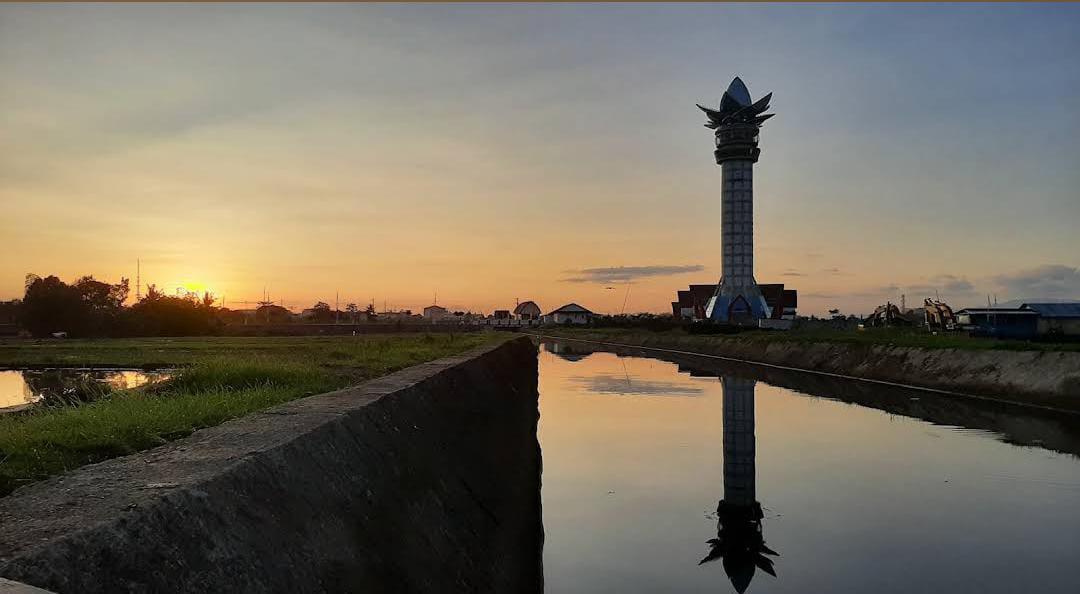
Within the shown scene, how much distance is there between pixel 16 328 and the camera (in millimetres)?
83562

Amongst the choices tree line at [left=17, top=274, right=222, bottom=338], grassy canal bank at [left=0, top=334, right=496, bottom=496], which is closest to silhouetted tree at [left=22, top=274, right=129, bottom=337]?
tree line at [left=17, top=274, right=222, bottom=338]

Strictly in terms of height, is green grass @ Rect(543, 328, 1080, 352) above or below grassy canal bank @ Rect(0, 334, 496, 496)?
above

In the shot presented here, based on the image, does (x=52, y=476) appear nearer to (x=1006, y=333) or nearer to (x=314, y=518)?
(x=314, y=518)

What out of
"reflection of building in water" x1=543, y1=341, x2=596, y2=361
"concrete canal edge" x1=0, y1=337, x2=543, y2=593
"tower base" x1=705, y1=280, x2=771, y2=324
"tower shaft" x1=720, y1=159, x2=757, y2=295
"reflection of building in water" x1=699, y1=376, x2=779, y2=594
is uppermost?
"tower shaft" x1=720, y1=159, x2=757, y2=295

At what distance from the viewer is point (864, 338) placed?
4922 cm

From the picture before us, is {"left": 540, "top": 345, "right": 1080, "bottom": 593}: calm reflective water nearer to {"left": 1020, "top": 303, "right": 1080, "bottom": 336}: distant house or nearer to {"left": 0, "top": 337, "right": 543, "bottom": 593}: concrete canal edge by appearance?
{"left": 0, "top": 337, "right": 543, "bottom": 593}: concrete canal edge

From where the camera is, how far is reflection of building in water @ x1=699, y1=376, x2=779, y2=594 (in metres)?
11.7

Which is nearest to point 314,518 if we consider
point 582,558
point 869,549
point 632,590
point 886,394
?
point 632,590

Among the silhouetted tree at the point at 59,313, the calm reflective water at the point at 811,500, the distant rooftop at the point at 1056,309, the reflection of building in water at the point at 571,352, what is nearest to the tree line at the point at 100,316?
the silhouetted tree at the point at 59,313

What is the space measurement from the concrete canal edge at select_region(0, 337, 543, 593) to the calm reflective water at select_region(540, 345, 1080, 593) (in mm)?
2570

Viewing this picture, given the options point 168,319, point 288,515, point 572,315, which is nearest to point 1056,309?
point 288,515

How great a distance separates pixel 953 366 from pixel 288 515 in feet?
121

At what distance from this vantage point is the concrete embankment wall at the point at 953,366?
92.9 feet

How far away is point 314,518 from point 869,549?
32.3 feet
